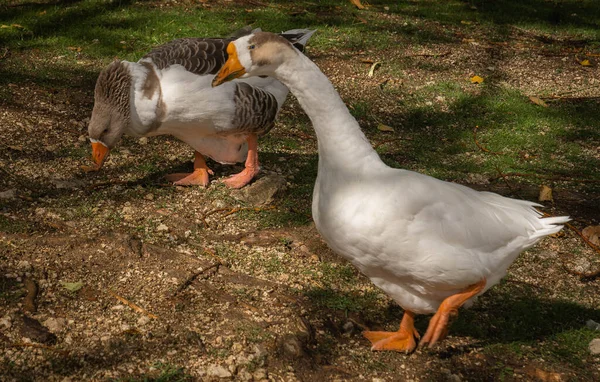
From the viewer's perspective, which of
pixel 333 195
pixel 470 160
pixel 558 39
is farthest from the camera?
pixel 558 39

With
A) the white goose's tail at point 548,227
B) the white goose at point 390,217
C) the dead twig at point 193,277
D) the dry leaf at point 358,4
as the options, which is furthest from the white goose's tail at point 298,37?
the dry leaf at point 358,4

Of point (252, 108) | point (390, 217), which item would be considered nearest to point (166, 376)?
point (390, 217)

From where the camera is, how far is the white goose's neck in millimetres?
3186

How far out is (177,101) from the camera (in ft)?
15.5

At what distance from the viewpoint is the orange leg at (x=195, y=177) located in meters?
5.31

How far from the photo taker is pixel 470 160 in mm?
6016

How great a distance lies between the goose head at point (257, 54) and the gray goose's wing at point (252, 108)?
1.72 metres

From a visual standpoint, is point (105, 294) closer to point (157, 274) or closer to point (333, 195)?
point (157, 274)

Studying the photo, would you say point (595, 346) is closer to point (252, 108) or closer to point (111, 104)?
point (252, 108)

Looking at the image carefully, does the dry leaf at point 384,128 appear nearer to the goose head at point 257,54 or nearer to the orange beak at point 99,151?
the orange beak at point 99,151

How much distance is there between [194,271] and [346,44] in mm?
4785

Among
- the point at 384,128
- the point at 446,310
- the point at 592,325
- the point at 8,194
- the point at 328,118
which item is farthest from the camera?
the point at 384,128

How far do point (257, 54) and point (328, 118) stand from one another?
45 centimetres

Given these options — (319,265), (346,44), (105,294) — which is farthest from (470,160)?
(105,294)
